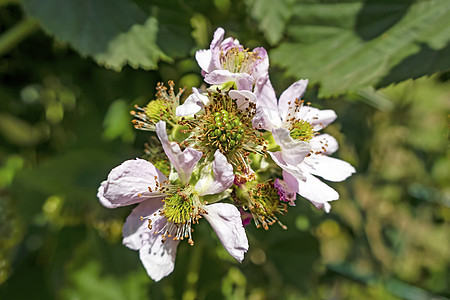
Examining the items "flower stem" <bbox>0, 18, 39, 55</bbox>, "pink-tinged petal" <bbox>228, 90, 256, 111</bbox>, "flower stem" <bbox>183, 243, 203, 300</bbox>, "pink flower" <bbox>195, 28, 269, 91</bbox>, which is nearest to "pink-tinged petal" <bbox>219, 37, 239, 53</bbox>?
"pink flower" <bbox>195, 28, 269, 91</bbox>

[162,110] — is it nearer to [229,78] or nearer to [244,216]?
[229,78]

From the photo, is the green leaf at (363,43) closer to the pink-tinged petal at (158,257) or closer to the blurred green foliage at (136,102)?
the blurred green foliage at (136,102)

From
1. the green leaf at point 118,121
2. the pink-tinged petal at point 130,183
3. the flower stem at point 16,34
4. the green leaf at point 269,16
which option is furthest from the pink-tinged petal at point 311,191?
the flower stem at point 16,34

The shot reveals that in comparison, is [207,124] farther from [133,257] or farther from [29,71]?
[29,71]

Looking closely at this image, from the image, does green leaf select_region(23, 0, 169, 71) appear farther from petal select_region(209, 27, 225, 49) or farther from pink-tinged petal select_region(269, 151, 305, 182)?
pink-tinged petal select_region(269, 151, 305, 182)

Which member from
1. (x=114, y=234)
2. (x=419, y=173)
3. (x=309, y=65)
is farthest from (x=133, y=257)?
(x=419, y=173)

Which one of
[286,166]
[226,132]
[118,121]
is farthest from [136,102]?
[286,166]
